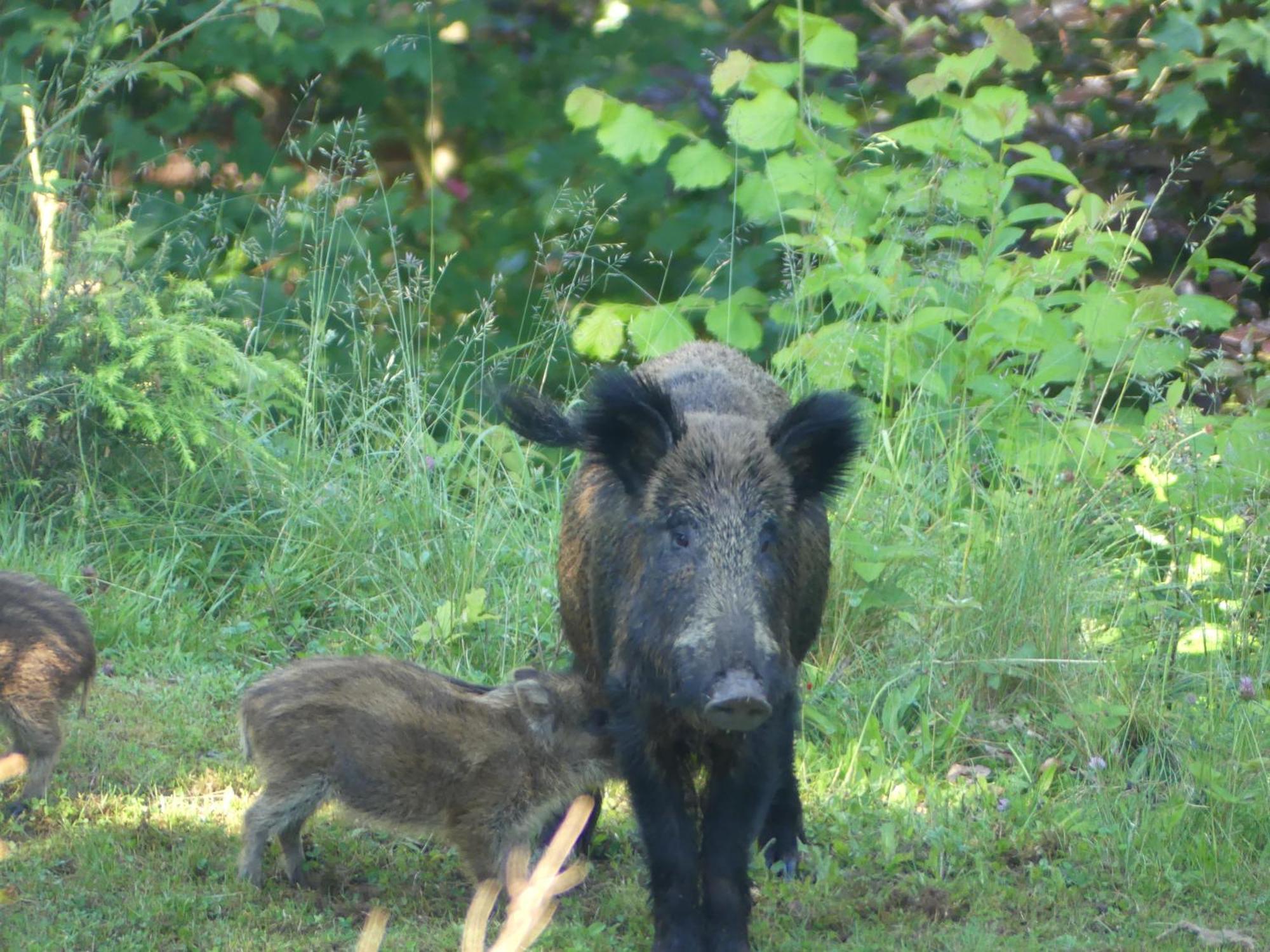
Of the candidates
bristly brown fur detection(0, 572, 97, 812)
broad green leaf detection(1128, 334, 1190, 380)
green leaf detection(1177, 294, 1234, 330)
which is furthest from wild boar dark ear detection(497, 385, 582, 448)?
green leaf detection(1177, 294, 1234, 330)

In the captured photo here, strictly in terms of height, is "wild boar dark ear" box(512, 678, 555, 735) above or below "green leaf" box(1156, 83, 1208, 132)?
below

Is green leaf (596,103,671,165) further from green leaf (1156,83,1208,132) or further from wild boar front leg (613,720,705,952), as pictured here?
wild boar front leg (613,720,705,952)

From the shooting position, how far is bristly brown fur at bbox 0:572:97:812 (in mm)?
4578

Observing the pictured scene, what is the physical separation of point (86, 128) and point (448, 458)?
14.3 ft

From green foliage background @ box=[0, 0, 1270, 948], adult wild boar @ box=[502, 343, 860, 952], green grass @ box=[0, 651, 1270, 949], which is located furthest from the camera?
green foliage background @ box=[0, 0, 1270, 948]

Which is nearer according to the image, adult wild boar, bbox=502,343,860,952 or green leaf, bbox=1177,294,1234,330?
adult wild boar, bbox=502,343,860,952

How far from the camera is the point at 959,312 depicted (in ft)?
20.4

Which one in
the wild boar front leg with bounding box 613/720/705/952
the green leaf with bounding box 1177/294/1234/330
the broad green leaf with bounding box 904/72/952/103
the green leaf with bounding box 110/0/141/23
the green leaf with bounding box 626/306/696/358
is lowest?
the green leaf with bounding box 1177/294/1234/330

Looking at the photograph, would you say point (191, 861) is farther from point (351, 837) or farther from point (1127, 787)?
point (1127, 787)

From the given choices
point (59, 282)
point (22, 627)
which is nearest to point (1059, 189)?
point (59, 282)

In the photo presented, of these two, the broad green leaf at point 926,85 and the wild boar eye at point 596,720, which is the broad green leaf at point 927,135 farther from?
the wild boar eye at point 596,720

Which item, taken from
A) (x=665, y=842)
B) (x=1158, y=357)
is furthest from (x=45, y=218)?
(x=1158, y=357)

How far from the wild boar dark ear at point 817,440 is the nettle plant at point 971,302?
1.46m

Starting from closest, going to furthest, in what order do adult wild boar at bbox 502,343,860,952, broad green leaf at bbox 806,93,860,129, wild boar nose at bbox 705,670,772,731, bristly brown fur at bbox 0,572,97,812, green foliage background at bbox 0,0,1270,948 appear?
wild boar nose at bbox 705,670,772,731 < adult wild boar at bbox 502,343,860,952 < bristly brown fur at bbox 0,572,97,812 < green foliage background at bbox 0,0,1270,948 < broad green leaf at bbox 806,93,860,129
